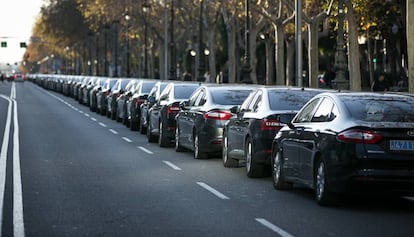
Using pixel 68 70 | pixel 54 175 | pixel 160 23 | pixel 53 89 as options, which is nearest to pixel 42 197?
pixel 54 175

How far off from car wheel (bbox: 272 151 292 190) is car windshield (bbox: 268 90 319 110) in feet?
5.45

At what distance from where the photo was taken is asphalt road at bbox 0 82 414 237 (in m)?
11.8

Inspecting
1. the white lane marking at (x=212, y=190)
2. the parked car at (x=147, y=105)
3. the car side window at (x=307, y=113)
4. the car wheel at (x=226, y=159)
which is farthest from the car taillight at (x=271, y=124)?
the parked car at (x=147, y=105)

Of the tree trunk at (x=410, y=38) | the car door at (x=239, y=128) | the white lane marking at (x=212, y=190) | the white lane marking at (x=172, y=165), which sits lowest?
the white lane marking at (x=172, y=165)

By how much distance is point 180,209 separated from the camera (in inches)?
535

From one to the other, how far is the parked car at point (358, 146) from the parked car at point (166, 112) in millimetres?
11295

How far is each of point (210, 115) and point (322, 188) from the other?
309 inches

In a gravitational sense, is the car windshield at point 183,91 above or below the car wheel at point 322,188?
above

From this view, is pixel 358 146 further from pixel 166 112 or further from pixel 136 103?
pixel 136 103

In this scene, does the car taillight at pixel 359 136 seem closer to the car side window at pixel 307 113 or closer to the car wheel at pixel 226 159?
the car side window at pixel 307 113

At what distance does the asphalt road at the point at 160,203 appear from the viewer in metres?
11.8

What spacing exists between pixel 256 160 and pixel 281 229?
587cm

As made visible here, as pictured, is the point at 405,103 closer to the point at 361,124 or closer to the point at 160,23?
the point at 361,124

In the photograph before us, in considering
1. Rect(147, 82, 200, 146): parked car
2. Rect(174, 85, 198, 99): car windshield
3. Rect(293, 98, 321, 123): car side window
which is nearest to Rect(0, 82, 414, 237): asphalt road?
Rect(293, 98, 321, 123): car side window
